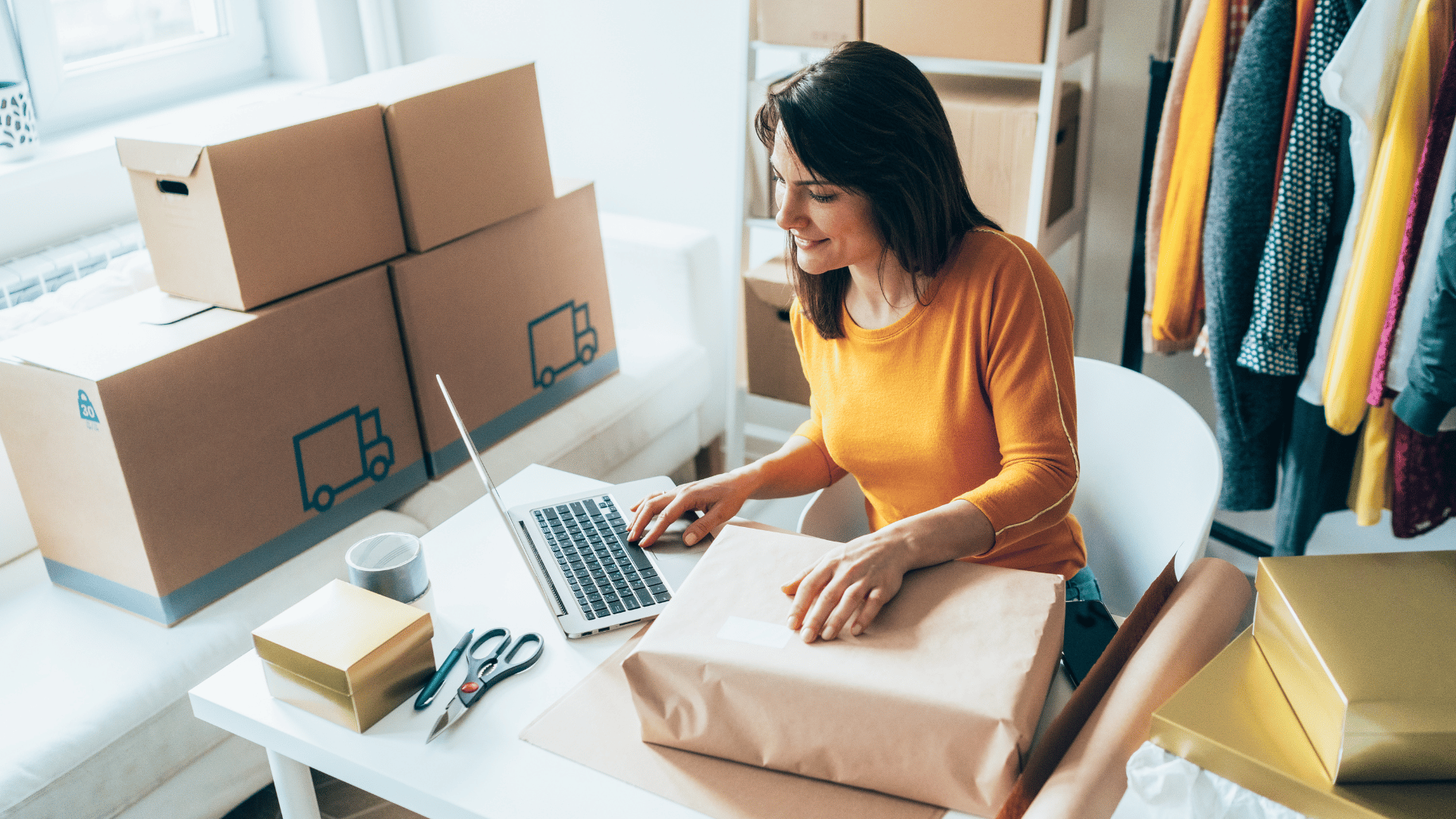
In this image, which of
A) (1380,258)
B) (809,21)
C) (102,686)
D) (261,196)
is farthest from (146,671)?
(1380,258)

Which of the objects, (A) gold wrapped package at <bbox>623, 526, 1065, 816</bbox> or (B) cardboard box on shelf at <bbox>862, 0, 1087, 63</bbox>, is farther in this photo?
(B) cardboard box on shelf at <bbox>862, 0, 1087, 63</bbox>

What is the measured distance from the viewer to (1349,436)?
5.84 ft

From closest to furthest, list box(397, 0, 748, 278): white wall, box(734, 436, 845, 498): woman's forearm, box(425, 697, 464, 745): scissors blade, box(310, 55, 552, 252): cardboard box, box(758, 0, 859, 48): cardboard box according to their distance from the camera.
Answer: box(425, 697, 464, 745): scissors blade
box(734, 436, 845, 498): woman's forearm
box(310, 55, 552, 252): cardboard box
box(758, 0, 859, 48): cardboard box
box(397, 0, 748, 278): white wall

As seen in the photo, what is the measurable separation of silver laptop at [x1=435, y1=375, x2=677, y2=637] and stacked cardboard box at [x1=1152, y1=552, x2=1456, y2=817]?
0.55 metres

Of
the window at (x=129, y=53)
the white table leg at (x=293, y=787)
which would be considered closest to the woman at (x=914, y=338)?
the white table leg at (x=293, y=787)

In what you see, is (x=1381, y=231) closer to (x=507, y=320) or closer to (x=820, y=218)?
(x=820, y=218)

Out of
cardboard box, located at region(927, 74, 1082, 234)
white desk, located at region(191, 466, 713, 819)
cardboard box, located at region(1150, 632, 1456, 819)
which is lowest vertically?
white desk, located at region(191, 466, 713, 819)

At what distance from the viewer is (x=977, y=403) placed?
1.21 meters

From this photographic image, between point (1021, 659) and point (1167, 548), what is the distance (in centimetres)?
47

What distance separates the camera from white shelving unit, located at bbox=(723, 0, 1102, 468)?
185 cm

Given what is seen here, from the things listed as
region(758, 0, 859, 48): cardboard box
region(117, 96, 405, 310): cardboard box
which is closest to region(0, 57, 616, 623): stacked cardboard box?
region(117, 96, 405, 310): cardboard box

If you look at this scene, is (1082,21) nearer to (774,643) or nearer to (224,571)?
(774,643)

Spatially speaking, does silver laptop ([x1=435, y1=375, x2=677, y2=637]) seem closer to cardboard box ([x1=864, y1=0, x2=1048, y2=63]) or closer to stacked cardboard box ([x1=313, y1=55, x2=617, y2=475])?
stacked cardboard box ([x1=313, y1=55, x2=617, y2=475])

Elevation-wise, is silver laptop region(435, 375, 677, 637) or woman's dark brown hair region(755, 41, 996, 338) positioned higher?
woman's dark brown hair region(755, 41, 996, 338)
